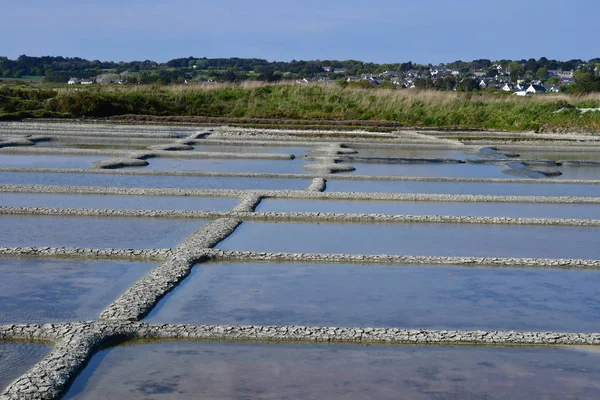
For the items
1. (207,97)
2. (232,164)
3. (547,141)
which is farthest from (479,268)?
(207,97)

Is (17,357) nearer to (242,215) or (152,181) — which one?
(242,215)

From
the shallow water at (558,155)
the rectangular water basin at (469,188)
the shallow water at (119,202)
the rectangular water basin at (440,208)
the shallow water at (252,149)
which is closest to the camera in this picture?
the shallow water at (119,202)

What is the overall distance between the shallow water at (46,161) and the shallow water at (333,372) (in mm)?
8322

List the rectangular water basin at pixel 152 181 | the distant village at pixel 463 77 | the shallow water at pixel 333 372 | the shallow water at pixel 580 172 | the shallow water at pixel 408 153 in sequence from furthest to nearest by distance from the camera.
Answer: the distant village at pixel 463 77 < the shallow water at pixel 408 153 < the shallow water at pixel 580 172 < the rectangular water basin at pixel 152 181 < the shallow water at pixel 333 372

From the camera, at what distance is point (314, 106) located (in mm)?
26672

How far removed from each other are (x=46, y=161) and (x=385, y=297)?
877 centimetres

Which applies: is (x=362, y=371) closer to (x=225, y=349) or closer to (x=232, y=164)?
(x=225, y=349)

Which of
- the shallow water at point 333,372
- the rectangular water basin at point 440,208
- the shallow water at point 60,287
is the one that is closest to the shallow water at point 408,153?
the rectangular water basin at point 440,208

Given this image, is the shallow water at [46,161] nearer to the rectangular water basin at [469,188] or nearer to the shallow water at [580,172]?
the rectangular water basin at [469,188]

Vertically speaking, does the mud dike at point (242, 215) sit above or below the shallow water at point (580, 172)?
above

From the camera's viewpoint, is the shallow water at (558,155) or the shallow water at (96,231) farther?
the shallow water at (558,155)

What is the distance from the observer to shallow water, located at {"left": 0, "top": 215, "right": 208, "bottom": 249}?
22.0ft

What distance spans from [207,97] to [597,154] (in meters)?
13.9

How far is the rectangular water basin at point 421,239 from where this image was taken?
6723 mm
